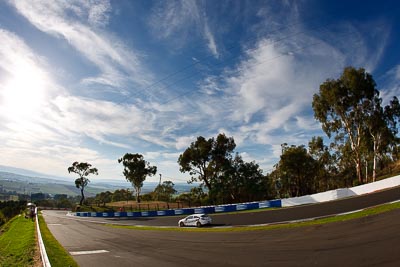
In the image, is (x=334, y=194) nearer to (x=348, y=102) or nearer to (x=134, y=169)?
(x=348, y=102)

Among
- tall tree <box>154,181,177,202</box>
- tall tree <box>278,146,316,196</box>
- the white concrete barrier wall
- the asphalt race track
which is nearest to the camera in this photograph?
the asphalt race track

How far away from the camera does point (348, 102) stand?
1913 inches

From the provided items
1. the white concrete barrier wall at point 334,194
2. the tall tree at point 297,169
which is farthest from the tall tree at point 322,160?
the white concrete barrier wall at point 334,194

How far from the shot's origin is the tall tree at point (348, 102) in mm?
46531

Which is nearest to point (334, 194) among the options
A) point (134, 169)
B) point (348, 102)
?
A: point (348, 102)

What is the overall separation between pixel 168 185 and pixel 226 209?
76.4 metres

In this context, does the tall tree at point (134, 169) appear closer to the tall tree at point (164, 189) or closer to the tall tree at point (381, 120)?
the tall tree at point (164, 189)

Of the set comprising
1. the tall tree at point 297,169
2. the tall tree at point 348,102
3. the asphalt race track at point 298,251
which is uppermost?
the tall tree at point 348,102

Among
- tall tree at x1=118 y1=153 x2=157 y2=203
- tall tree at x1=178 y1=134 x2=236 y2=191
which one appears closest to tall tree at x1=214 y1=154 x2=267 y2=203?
tall tree at x1=178 y1=134 x2=236 y2=191

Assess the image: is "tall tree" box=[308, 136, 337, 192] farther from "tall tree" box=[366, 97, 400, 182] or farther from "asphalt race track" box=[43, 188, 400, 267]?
"asphalt race track" box=[43, 188, 400, 267]

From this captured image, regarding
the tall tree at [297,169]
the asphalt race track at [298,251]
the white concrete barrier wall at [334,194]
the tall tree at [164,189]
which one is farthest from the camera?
the tall tree at [164,189]

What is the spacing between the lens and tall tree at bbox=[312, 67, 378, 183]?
46531mm

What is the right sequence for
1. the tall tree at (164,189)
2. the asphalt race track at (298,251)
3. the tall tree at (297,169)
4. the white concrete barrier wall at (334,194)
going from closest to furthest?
the asphalt race track at (298,251), the white concrete barrier wall at (334,194), the tall tree at (297,169), the tall tree at (164,189)

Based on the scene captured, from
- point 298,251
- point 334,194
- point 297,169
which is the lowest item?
point 298,251
